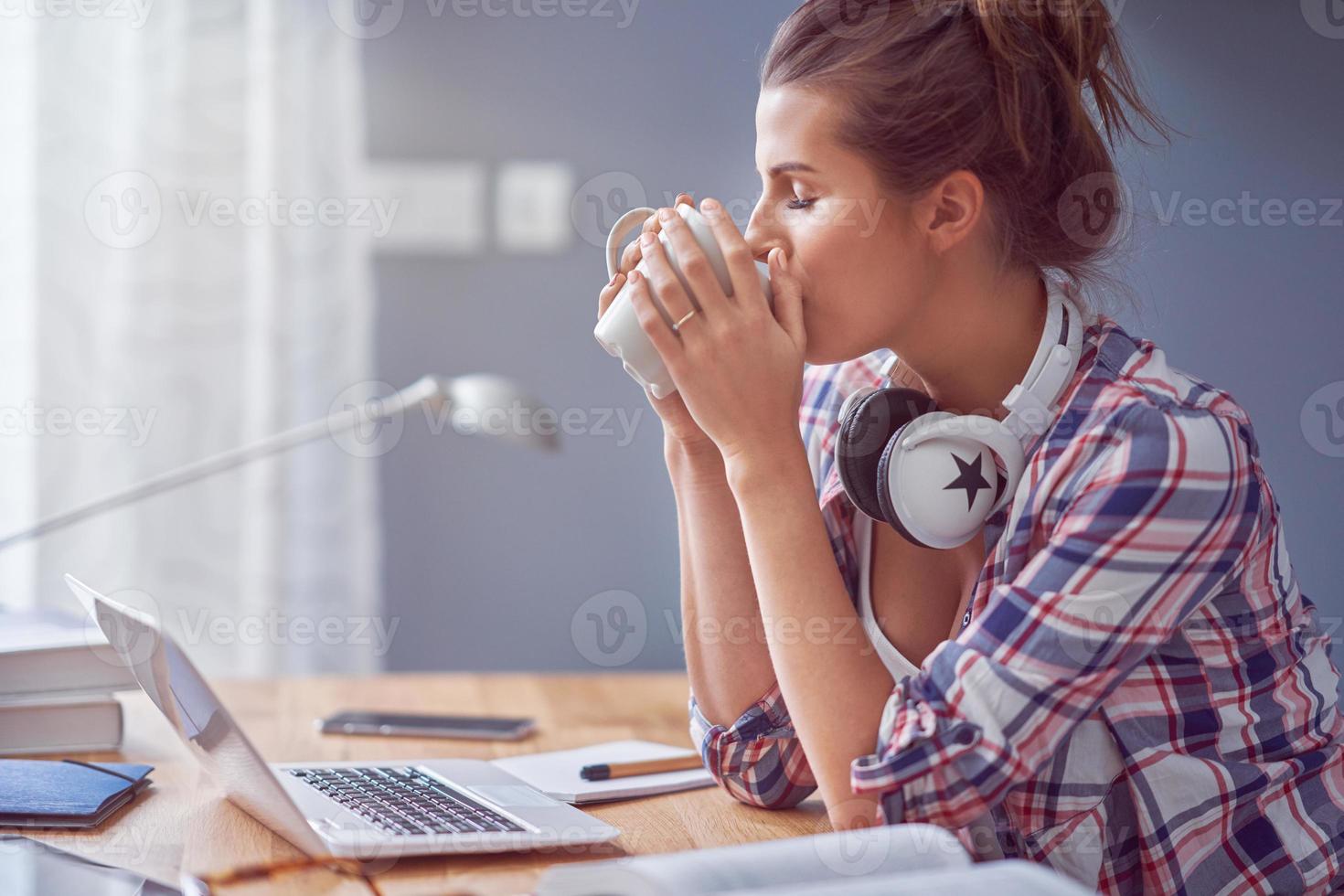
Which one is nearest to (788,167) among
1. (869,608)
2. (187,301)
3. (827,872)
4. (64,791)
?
(869,608)

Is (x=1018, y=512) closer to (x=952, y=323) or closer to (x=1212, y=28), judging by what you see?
(x=952, y=323)

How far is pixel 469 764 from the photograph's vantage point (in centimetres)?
103

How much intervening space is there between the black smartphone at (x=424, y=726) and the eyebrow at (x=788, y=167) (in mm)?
638

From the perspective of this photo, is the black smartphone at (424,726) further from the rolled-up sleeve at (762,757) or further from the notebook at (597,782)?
the rolled-up sleeve at (762,757)

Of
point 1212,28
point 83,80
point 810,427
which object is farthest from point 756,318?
point 83,80

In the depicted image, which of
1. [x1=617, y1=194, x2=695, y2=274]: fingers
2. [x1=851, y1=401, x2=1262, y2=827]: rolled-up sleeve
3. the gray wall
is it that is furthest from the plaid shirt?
the gray wall

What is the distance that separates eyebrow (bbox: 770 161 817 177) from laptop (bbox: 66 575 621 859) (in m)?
0.52

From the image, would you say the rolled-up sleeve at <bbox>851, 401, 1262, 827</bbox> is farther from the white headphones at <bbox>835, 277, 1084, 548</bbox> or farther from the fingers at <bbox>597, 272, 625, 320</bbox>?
the fingers at <bbox>597, 272, 625, 320</bbox>

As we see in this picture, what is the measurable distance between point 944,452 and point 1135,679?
0.22 m

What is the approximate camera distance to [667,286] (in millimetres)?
923

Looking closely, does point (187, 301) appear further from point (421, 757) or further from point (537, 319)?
point (421, 757)

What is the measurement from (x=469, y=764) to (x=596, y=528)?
1127 mm

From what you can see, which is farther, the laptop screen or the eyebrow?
the eyebrow

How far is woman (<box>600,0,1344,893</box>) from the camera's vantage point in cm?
77
